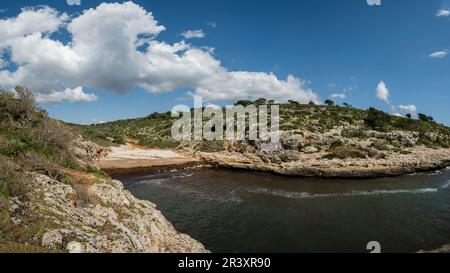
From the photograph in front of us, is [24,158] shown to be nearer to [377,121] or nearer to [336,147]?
[336,147]

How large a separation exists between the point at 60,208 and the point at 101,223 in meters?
1.88

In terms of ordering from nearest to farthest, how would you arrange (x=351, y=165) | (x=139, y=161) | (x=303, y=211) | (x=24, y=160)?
(x=24, y=160) → (x=303, y=211) → (x=351, y=165) → (x=139, y=161)

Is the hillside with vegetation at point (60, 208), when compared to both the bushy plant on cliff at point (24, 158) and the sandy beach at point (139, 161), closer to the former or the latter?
the bushy plant on cliff at point (24, 158)

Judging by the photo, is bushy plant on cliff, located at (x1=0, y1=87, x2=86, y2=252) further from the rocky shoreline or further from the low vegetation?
the rocky shoreline

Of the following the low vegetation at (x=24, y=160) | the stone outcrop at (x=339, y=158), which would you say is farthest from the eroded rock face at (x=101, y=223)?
the stone outcrop at (x=339, y=158)

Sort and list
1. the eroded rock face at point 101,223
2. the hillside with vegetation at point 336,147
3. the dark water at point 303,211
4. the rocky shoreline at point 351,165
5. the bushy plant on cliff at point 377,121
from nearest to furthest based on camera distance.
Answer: the eroded rock face at point 101,223 → the dark water at point 303,211 → the rocky shoreline at point 351,165 → the hillside with vegetation at point 336,147 → the bushy plant on cliff at point 377,121

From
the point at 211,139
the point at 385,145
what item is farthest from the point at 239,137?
the point at 385,145

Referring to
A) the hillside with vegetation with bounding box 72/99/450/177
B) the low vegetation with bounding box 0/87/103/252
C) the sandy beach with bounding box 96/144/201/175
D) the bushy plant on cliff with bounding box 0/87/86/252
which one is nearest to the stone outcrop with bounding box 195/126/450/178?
the hillside with vegetation with bounding box 72/99/450/177

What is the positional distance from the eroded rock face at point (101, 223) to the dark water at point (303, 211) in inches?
179

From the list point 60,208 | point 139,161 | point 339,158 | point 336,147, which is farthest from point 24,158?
point 336,147

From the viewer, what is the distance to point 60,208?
42.8ft

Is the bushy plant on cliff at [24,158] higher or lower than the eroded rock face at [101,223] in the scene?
higher

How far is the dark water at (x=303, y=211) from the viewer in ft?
Result: 67.1

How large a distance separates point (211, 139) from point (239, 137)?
773 centimetres
